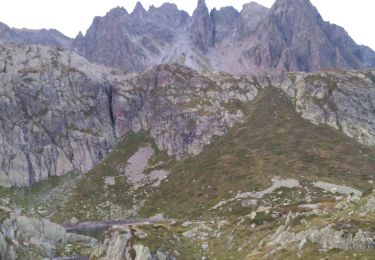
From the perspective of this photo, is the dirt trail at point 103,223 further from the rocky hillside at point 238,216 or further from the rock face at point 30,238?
the rock face at point 30,238

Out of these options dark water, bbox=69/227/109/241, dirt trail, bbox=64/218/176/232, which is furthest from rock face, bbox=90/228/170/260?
dirt trail, bbox=64/218/176/232

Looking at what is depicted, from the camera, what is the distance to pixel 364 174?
6831 inches

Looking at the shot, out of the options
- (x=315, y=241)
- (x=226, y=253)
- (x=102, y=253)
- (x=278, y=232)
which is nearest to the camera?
(x=315, y=241)

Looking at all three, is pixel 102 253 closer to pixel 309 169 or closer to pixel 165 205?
pixel 165 205

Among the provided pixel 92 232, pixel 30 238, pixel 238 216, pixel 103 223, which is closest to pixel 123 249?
pixel 30 238

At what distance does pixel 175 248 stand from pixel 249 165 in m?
124

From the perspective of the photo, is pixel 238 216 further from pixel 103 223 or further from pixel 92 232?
pixel 103 223

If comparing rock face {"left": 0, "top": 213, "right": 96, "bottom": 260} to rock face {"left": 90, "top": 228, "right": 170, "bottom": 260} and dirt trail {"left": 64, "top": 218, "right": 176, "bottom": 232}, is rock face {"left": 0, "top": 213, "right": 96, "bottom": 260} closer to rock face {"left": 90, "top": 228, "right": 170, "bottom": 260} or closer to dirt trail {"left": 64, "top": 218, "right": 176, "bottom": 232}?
rock face {"left": 90, "top": 228, "right": 170, "bottom": 260}

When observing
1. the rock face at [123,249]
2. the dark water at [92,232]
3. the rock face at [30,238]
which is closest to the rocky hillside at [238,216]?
the rock face at [123,249]

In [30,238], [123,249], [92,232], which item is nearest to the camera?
[123,249]

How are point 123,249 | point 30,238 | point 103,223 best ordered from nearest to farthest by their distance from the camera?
point 123,249
point 30,238
point 103,223

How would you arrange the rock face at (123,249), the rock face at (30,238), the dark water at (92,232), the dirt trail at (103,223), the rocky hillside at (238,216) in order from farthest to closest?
1. the dirt trail at (103,223)
2. the dark water at (92,232)
3. the rock face at (30,238)
4. the rock face at (123,249)
5. the rocky hillside at (238,216)

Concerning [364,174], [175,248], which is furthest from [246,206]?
[175,248]

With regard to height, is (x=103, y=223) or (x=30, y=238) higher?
(x=30, y=238)
